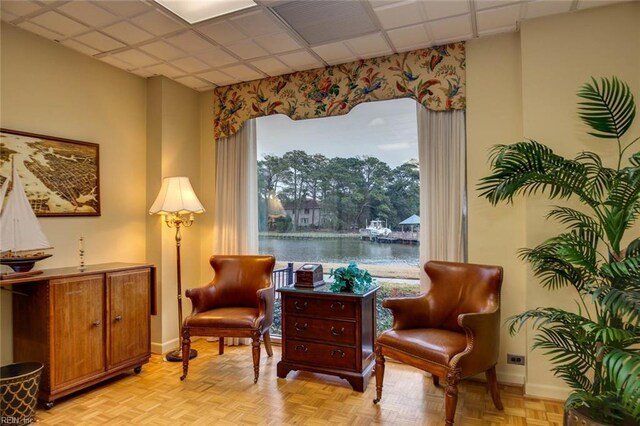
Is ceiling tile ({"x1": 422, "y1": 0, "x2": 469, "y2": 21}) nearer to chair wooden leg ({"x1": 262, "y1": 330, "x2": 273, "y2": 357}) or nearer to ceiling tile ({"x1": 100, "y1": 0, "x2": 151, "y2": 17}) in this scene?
ceiling tile ({"x1": 100, "y1": 0, "x2": 151, "y2": 17})

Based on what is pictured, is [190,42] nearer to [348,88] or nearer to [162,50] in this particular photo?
[162,50]

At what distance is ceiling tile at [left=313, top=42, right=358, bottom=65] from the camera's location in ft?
10.6

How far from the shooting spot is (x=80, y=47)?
10.5 ft

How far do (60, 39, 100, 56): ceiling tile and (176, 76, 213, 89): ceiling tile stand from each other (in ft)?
2.64

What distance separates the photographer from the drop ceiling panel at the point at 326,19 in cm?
260

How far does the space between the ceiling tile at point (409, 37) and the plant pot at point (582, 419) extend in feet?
8.75

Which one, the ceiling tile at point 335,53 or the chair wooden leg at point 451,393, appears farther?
the ceiling tile at point 335,53

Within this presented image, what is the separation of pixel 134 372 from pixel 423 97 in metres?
3.45

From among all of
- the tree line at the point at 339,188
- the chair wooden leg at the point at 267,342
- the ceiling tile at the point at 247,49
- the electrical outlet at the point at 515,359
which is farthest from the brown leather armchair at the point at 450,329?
the ceiling tile at the point at 247,49

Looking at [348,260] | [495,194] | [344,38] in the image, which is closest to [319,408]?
[348,260]

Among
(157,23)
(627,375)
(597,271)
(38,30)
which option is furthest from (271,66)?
(627,375)

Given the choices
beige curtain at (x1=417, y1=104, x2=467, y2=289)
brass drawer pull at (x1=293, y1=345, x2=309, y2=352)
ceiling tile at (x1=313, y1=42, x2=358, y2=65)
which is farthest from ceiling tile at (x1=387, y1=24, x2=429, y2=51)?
brass drawer pull at (x1=293, y1=345, x2=309, y2=352)

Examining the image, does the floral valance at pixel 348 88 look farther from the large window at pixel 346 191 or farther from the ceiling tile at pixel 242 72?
the large window at pixel 346 191

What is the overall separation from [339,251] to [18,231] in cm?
264
